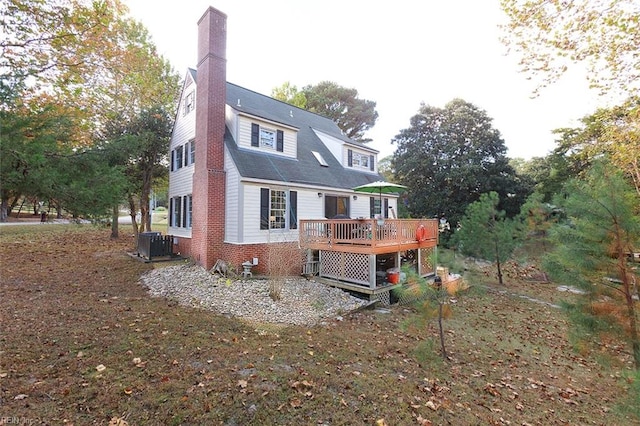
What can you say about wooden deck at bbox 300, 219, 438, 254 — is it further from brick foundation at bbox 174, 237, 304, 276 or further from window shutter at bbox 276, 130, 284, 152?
window shutter at bbox 276, 130, 284, 152

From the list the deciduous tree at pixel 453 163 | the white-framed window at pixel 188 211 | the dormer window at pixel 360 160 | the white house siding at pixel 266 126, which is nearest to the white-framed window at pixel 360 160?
the dormer window at pixel 360 160

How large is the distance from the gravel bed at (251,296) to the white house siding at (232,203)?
1523 millimetres

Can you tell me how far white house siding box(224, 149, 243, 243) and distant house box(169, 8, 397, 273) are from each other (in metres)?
0.04

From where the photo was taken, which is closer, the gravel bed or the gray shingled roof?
the gravel bed

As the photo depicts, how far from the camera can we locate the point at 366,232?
923cm

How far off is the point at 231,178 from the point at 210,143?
149cm

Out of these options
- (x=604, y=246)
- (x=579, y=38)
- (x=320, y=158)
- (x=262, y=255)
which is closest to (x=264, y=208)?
(x=262, y=255)

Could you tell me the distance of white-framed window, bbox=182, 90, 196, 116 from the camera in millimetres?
12468

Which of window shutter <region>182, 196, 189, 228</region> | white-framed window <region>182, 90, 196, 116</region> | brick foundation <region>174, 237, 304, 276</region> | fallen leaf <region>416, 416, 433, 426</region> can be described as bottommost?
fallen leaf <region>416, 416, 433, 426</region>

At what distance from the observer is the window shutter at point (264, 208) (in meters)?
10.7

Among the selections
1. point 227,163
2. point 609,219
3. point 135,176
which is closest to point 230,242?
point 227,163

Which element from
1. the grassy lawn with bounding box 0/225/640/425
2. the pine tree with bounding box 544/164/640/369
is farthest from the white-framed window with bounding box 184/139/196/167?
the pine tree with bounding box 544/164/640/369

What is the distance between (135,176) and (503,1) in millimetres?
16670

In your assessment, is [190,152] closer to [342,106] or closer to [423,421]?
[423,421]
